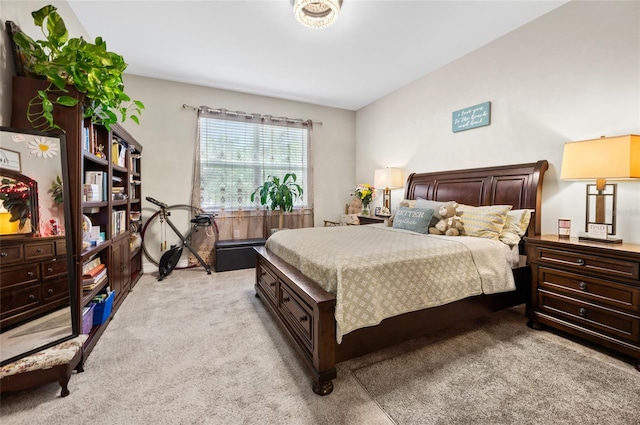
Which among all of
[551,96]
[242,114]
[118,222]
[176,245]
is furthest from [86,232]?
[551,96]

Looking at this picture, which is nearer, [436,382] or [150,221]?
[436,382]

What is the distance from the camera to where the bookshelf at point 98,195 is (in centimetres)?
166

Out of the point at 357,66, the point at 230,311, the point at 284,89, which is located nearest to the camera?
the point at 230,311

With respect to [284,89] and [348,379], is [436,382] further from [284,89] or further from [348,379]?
[284,89]

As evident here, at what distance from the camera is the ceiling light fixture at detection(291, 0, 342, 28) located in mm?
2240

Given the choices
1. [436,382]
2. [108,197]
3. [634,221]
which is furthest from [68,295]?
[634,221]

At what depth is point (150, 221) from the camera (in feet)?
13.0

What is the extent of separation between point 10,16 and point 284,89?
3.13 m

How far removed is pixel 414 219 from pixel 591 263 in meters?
1.36

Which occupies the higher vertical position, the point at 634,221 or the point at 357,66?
the point at 357,66

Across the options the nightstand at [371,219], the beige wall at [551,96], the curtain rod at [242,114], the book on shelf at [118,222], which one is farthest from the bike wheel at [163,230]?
the beige wall at [551,96]

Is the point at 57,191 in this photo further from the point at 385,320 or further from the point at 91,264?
the point at 385,320

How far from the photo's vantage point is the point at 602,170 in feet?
6.19

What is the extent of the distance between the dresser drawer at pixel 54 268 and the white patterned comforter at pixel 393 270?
1.45 metres
